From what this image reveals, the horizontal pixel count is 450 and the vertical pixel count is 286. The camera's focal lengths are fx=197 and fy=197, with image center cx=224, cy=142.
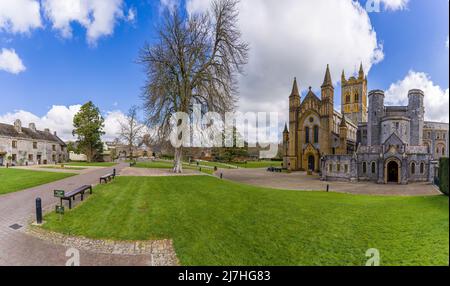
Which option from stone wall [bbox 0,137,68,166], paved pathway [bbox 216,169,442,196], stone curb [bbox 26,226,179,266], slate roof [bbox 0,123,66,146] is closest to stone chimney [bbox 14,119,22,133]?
slate roof [bbox 0,123,66,146]

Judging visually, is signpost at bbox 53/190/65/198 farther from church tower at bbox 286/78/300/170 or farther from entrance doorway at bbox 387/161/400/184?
church tower at bbox 286/78/300/170

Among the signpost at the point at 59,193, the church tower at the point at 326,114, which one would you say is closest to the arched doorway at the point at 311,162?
the church tower at the point at 326,114

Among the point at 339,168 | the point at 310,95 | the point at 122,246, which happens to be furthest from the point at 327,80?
the point at 122,246

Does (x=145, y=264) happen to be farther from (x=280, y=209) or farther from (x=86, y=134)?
(x=86, y=134)

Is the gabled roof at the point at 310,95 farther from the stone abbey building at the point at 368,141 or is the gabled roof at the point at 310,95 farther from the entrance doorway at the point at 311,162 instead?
the entrance doorway at the point at 311,162

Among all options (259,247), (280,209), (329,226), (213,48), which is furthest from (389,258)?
(213,48)

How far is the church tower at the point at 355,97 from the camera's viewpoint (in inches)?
2498

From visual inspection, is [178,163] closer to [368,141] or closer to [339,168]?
[339,168]

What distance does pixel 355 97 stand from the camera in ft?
213

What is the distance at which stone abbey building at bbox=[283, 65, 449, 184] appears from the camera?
2514cm

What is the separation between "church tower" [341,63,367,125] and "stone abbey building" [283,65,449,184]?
16.2 m

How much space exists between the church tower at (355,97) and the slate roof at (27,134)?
84.3m

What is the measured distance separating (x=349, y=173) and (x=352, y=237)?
2498 cm

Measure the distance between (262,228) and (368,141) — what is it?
3515cm
